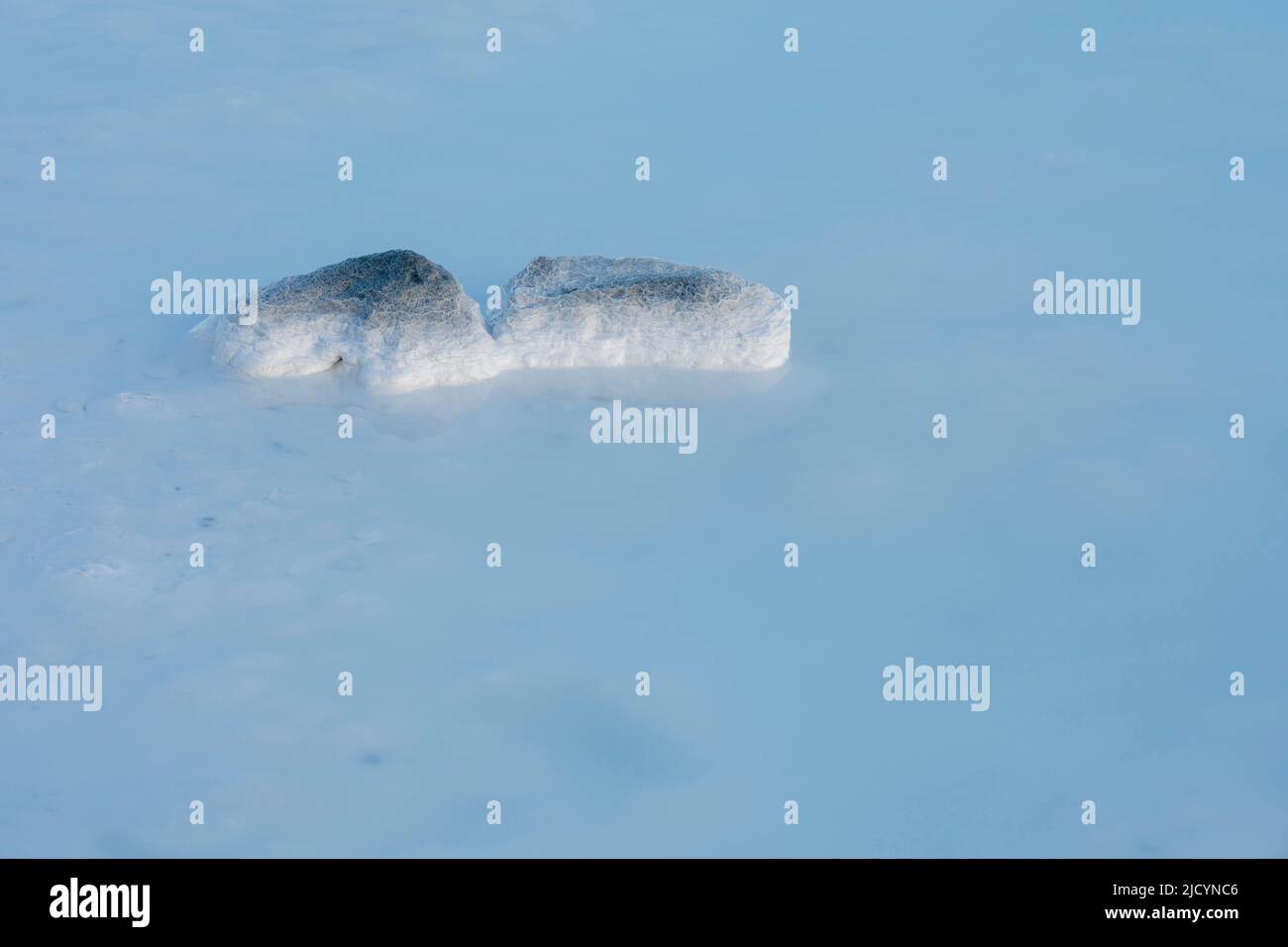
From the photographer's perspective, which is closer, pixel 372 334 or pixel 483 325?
pixel 372 334

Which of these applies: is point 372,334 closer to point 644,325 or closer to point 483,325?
point 483,325

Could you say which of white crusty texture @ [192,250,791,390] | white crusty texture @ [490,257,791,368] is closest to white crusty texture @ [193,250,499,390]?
white crusty texture @ [192,250,791,390]

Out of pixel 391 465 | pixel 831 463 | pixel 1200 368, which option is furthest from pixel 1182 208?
pixel 391 465

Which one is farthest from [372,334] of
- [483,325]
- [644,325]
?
[644,325]

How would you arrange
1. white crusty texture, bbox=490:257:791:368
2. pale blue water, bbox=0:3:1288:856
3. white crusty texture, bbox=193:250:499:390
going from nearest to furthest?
pale blue water, bbox=0:3:1288:856 → white crusty texture, bbox=193:250:499:390 → white crusty texture, bbox=490:257:791:368

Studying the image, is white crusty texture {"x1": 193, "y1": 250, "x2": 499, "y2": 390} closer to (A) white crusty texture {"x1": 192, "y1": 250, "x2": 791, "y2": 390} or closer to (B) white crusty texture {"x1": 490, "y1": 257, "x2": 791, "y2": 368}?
(A) white crusty texture {"x1": 192, "y1": 250, "x2": 791, "y2": 390}

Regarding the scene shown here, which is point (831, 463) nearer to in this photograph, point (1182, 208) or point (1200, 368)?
Result: point (1200, 368)
